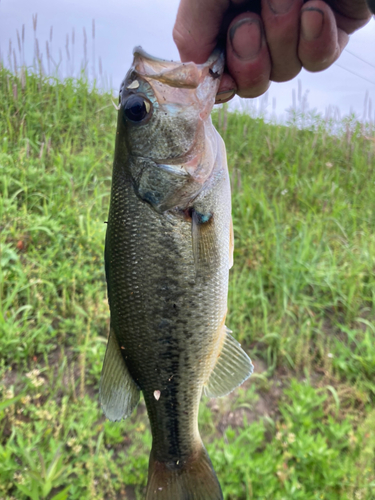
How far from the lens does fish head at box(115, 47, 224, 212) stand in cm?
118

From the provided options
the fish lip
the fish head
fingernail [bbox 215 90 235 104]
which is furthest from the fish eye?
fingernail [bbox 215 90 235 104]

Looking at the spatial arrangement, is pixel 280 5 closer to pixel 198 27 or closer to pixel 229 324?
pixel 198 27

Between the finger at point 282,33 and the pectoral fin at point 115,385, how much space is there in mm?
1344

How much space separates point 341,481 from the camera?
1.81m

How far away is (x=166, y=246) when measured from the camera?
114 centimetres

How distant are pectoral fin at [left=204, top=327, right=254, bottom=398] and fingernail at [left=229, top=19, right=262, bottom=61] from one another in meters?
1.12

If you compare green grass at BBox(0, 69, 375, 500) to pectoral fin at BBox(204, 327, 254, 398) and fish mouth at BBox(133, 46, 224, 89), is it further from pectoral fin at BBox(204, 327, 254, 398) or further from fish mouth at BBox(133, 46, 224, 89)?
fish mouth at BBox(133, 46, 224, 89)

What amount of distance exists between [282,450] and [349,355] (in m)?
0.95

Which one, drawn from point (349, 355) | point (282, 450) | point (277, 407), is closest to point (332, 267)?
point (349, 355)

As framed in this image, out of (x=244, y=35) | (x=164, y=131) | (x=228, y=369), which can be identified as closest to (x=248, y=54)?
(x=244, y=35)

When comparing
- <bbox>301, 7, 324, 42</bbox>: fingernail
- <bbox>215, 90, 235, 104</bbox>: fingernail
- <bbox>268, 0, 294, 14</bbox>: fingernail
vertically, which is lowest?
<bbox>215, 90, 235, 104</bbox>: fingernail

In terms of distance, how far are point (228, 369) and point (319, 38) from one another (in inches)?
54.2

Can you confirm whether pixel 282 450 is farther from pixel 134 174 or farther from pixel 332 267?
pixel 134 174

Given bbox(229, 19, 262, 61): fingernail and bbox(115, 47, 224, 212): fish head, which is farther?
bbox(229, 19, 262, 61): fingernail
